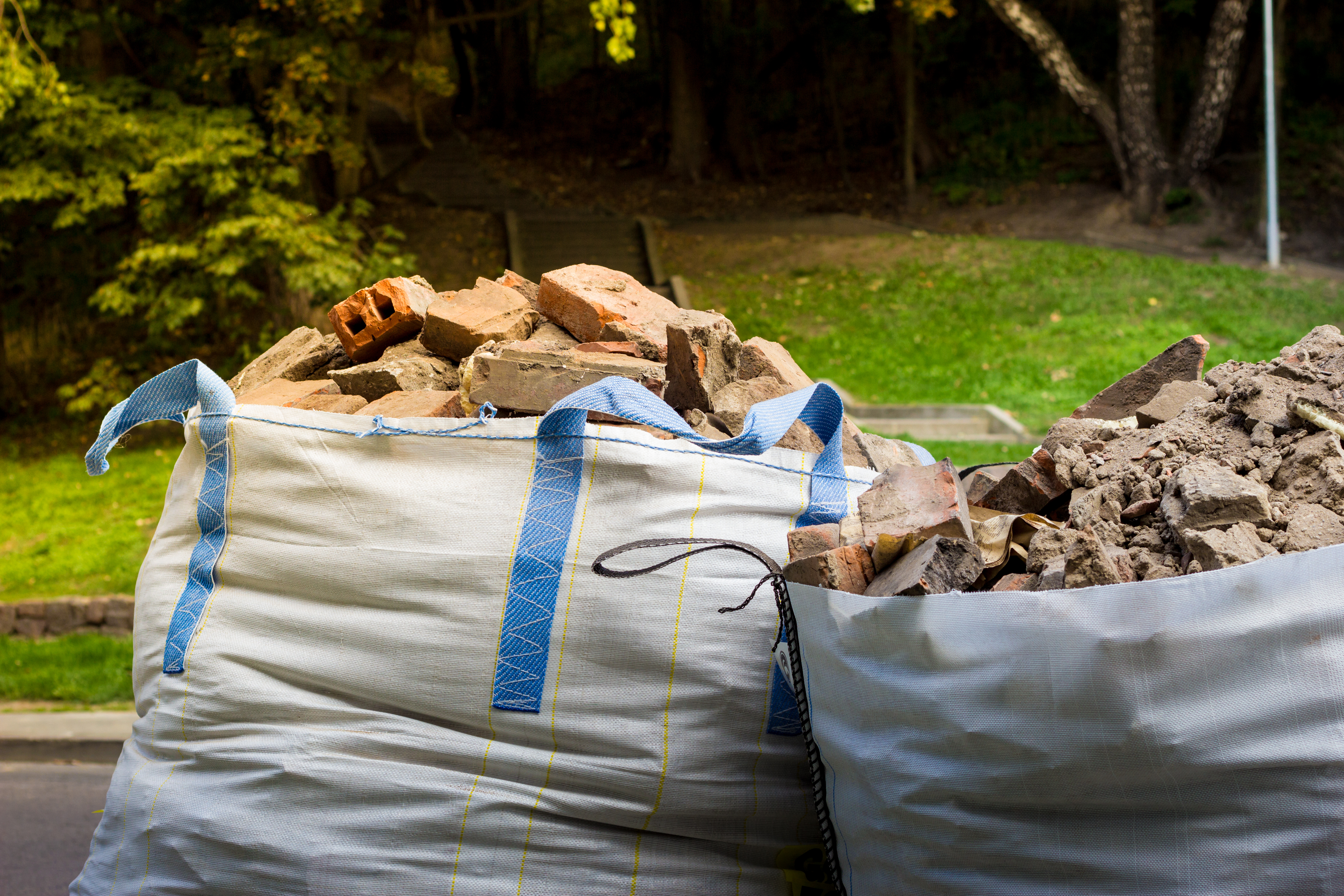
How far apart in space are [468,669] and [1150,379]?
1667mm

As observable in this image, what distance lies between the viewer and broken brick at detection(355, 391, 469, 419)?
85.2 inches

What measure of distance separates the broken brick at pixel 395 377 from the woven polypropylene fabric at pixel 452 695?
399 millimetres

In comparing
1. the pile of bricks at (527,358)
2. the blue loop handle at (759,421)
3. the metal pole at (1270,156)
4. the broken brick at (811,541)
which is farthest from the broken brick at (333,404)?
the metal pole at (1270,156)

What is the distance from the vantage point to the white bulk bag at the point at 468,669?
181 cm

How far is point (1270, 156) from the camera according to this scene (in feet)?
39.3

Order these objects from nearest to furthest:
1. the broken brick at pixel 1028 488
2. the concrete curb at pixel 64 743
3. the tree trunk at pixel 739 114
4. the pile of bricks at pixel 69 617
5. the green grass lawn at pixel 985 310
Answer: the broken brick at pixel 1028 488, the concrete curb at pixel 64 743, the pile of bricks at pixel 69 617, the green grass lawn at pixel 985 310, the tree trunk at pixel 739 114

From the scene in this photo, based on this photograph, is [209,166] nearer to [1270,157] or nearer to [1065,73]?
[1065,73]

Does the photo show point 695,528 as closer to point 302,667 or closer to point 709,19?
point 302,667

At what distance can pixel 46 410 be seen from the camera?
1135cm

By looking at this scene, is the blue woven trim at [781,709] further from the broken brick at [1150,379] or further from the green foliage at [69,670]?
the green foliage at [69,670]

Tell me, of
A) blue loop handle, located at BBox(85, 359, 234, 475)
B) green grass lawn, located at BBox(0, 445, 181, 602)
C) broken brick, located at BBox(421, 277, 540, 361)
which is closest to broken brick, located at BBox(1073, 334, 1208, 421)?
broken brick, located at BBox(421, 277, 540, 361)

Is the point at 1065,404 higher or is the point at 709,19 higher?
the point at 709,19

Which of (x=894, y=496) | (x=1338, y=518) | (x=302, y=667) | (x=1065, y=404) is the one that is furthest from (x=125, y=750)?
(x=1065, y=404)

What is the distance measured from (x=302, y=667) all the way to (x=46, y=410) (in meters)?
11.3
